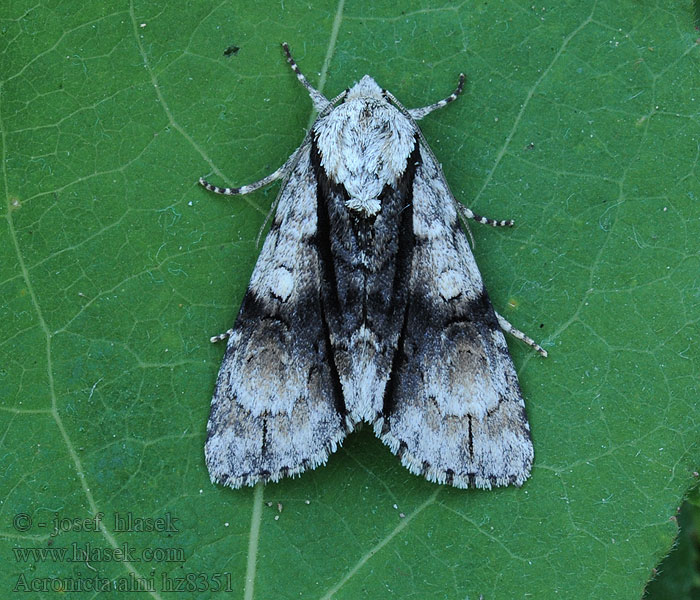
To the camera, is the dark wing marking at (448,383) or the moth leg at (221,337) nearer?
the dark wing marking at (448,383)

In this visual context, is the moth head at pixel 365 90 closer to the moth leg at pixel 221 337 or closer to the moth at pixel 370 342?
the moth at pixel 370 342

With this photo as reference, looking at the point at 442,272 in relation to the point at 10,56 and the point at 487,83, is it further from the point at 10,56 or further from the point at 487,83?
the point at 10,56

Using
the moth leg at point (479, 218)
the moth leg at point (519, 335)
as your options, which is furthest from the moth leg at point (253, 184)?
the moth leg at point (519, 335)

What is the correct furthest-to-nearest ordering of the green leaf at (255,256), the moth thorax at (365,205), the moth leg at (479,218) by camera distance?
1. the moth leg at (479,218)
2. the green leaf at (255,256)
3. the moth thorax at (365,205)

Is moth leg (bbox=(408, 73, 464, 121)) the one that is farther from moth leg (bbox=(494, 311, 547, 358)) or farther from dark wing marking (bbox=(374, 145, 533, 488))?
moth leg (bbox=(494, 311, 547, 358))

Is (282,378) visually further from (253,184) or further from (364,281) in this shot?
(253,184)

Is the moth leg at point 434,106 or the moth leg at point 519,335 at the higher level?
the moth leg at point 434,106

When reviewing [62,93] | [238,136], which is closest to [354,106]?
[238,136]
